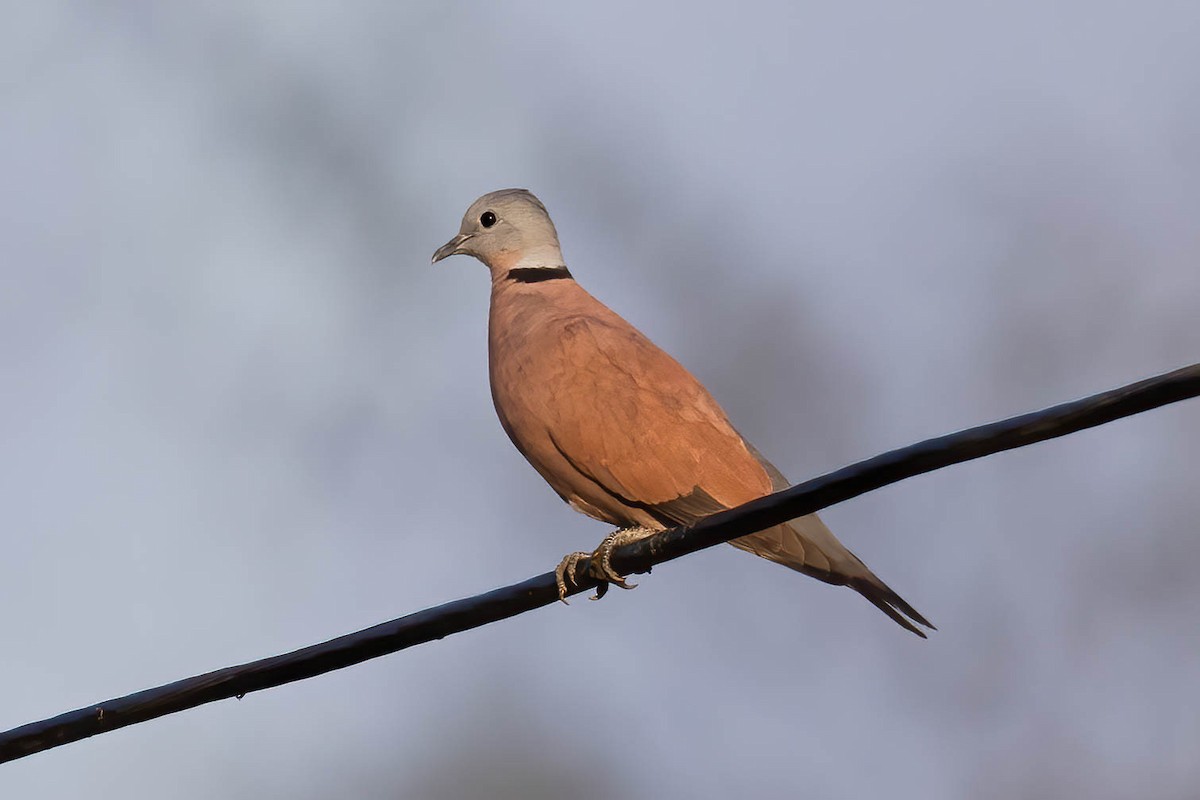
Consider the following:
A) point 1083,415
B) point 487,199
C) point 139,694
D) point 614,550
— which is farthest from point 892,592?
point 487,199

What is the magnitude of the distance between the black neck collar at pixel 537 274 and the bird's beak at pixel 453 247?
1.64ft

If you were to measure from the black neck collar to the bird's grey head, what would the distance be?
0.07 feet

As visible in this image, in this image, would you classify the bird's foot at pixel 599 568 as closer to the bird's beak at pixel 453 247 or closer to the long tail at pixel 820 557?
the long tail at pixel 820 557

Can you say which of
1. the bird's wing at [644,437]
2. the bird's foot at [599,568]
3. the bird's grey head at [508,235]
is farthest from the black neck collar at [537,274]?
the bird's foot at [599,568]

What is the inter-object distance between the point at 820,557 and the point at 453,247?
3.05m

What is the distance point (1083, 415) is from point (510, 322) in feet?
10.6

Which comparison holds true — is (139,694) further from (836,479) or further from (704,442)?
(704,442)

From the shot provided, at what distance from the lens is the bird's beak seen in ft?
25.1

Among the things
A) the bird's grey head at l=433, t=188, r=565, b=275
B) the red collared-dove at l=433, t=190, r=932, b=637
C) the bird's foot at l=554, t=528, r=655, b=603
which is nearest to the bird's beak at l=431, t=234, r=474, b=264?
the bird's grey head at l=433, t=188, r=565, b=275

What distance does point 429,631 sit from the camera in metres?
4.17

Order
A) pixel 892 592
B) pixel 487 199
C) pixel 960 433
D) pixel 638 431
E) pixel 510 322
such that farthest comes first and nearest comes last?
pixel 487 199 < pixel 510 322 < pixel 638 431 < pixel 892 592 < pixel 960 433

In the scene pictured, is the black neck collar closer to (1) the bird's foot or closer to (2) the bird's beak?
(2) the bird's beak

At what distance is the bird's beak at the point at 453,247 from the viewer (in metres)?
7.66

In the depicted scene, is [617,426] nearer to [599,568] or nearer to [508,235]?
[599,568]
